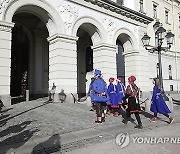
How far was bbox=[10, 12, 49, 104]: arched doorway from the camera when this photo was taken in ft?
54.5

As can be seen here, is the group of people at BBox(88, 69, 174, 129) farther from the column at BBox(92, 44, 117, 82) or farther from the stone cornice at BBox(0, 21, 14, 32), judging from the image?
the column at BBox(92, 44, 117, 82)

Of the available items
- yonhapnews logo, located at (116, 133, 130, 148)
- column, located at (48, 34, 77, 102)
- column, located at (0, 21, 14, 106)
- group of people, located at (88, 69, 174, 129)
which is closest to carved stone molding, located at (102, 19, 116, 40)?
column, located at (48, 34, 77, 102)

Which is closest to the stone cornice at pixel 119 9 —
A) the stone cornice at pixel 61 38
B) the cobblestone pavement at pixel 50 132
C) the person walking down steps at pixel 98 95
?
the stone cornice at pixel 61 38

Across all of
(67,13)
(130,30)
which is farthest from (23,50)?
(130,30)

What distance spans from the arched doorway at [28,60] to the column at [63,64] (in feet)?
12.4

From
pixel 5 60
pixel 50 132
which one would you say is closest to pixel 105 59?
pixel 5 60

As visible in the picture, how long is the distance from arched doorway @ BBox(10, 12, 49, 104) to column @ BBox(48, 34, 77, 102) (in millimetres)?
3784

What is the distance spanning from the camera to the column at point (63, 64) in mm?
12828

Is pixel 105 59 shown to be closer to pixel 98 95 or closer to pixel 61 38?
pixel 61 38

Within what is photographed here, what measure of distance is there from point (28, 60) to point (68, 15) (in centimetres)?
562

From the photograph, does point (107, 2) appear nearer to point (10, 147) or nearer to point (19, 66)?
point (19, 66)

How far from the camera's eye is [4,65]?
35.2 feet

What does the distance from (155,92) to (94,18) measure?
9.06 metres

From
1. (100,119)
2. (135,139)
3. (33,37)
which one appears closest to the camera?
(135,139)
